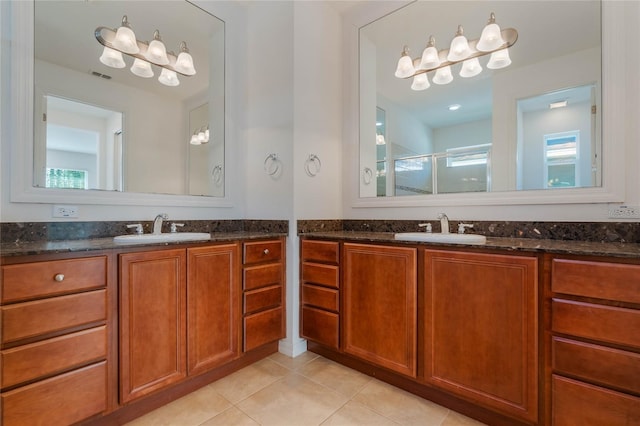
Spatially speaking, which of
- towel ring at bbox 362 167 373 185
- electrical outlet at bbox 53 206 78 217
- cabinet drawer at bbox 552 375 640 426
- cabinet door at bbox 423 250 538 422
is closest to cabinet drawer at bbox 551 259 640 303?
cabinet door at bbox 423 250 538 422

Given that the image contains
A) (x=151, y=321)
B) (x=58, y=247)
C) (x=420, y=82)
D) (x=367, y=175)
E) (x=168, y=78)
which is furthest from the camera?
(x=367, y=175)

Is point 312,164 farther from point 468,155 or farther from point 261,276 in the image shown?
point 468,155

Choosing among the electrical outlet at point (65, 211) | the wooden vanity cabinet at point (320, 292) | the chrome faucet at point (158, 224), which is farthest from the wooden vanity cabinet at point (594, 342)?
the electrical outlet at point (65, 211)

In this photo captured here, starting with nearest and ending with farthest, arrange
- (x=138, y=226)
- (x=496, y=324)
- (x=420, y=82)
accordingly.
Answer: (x=496, y=324) → (x=138, y=226) → (x=420, y=82)

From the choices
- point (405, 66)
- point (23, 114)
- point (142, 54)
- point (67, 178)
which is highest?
point (405, 66)

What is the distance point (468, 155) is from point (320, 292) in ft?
4.92

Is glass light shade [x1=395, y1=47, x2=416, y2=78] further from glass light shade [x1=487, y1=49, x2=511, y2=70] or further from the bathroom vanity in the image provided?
the bathroom vanity

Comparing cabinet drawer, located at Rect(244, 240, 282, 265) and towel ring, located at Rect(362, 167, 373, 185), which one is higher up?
towel ring, located at Rect(362, 167, 373, 185)

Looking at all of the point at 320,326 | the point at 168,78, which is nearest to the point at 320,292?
the point at 320,326

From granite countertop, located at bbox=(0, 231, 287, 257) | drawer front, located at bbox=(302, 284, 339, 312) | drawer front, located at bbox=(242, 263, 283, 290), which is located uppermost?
granite countertop, located at bbox=(0, 231, 287, 257)

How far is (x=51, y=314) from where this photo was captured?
1253mm

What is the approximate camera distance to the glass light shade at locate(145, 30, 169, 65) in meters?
2.19

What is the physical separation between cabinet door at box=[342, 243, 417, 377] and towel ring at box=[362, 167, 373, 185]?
824mm

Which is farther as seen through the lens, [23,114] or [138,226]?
[138,226]
